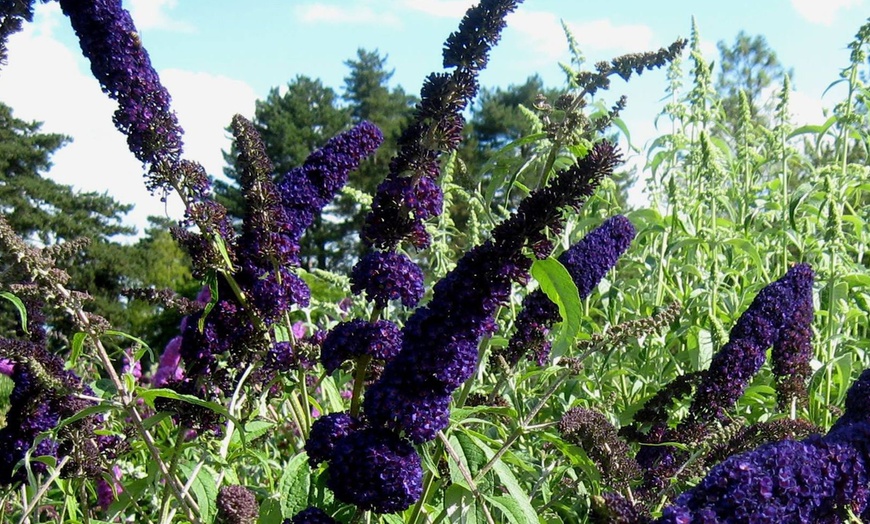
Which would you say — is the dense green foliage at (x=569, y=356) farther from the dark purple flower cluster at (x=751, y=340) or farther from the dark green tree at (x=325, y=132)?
the dark green tree at (x=325, y=132)

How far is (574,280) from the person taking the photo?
96.7 inches

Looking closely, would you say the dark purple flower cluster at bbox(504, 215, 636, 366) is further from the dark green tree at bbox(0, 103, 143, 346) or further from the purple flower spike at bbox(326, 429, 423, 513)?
the dark green tree at bbox(0, 103, 143, 346)

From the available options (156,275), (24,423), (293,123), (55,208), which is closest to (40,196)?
(55,208)

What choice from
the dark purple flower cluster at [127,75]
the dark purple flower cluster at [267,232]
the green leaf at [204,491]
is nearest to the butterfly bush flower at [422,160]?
the dark purple flower cluster at [267,232]

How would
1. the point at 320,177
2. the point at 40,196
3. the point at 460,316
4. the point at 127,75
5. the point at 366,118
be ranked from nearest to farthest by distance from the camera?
the point at 460,316 < the point at 127,75 < the point at 320,177 < the point at 40,196 < the point at 366,118

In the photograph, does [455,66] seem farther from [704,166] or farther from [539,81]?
[539,81]

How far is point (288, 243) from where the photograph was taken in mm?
2229

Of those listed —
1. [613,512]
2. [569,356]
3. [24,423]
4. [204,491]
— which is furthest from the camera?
[569,356]

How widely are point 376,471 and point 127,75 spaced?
4.04 ft

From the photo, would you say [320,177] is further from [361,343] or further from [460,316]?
[460,316]

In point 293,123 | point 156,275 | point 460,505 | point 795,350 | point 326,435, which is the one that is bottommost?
point 460,505

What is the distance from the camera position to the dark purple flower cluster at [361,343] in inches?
76.4

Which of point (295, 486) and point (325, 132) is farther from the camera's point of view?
point (325, 132)

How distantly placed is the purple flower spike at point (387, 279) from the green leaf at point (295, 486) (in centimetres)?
45
